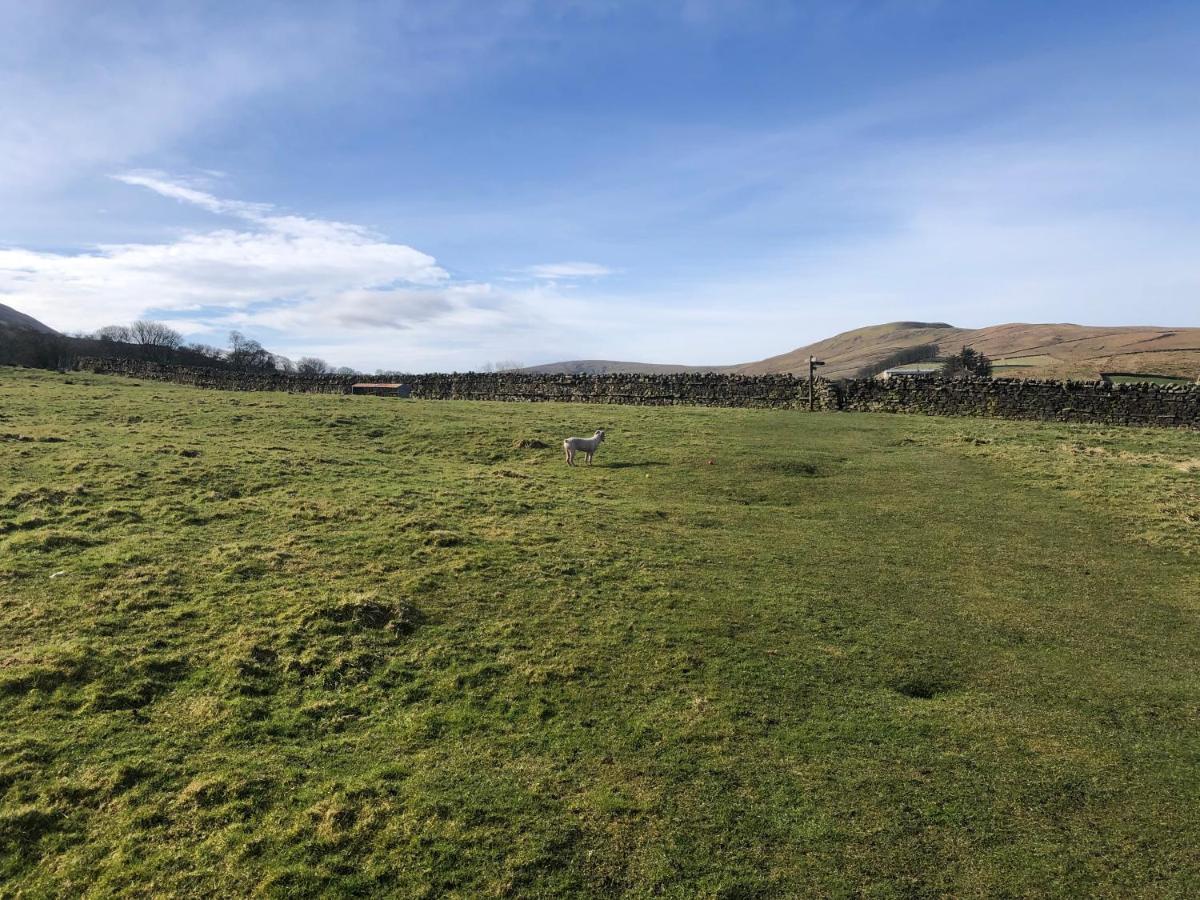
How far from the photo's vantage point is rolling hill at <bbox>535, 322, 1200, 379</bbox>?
6666 centimetres

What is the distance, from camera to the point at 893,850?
14.9 feet

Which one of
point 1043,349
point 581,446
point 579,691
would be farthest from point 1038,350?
point 579,691

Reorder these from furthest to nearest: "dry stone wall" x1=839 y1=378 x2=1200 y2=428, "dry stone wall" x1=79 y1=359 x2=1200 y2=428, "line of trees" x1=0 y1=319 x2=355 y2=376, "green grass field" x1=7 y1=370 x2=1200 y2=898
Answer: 1. "line of trees" x1=0 y1=319 x2=355 y2=376
2. "dry stone wall" x1=79 y1=359 x2=1200 y2=428
3. "dry stone wall" x1=839 y1=378 x2=1200 y2=428
4. "green grass field" x1=7 y1=370 x2=1200 y2=898

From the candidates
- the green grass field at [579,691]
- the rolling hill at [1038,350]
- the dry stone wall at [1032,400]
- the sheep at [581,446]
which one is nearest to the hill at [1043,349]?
the rolling hill at [1038,350]

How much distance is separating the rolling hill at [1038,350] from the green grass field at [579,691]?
1686 inches

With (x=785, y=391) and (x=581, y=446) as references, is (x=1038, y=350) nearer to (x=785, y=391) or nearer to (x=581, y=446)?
(x=785, y=391)

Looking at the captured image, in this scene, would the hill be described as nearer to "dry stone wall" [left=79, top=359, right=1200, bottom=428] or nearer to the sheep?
"dry stone wall" [left=79, top=359, right=1200, bottom=428]

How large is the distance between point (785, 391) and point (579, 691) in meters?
28.6

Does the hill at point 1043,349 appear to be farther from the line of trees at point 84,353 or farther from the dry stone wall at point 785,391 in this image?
the line of trees at point 84,353

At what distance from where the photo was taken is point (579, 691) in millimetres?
6430

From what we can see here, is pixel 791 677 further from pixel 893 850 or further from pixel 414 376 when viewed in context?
pixel 414 376

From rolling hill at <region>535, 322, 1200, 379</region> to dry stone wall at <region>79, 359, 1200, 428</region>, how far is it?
16.7m

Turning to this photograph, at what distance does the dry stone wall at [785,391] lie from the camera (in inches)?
1008

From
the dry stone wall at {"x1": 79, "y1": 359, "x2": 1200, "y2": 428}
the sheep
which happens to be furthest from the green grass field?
the dry stone wall at {"x1": 79, "y1": 359, "x2": 1200, "y2": 428}
